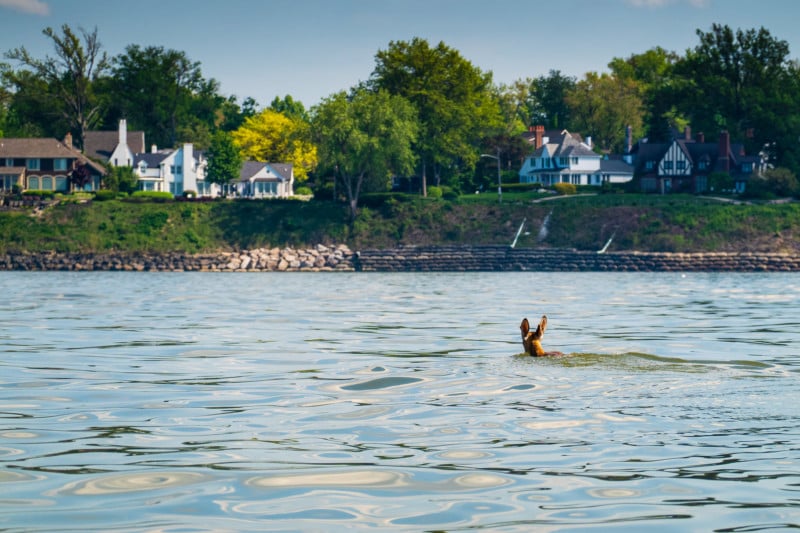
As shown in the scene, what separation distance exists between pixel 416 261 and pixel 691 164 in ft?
149

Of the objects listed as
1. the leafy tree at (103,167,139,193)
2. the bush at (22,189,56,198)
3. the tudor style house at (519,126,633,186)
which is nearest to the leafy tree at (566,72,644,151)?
the tudor style house at (519,126,633,186)

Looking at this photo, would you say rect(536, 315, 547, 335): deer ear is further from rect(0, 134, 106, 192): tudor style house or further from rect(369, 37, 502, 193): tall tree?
→ rect(0, 134, 106, 192): tudor style house

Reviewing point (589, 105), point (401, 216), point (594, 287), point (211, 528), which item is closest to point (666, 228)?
point (401, 216)

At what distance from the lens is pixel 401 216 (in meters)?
110

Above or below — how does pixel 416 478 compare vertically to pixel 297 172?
below

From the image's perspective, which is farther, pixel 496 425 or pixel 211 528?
pixel 496 425

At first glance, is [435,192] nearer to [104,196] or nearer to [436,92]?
[436,92]

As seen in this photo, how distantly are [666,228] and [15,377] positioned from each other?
87.8 m

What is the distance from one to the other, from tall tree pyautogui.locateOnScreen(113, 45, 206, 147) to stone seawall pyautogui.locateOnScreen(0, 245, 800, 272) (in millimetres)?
65941

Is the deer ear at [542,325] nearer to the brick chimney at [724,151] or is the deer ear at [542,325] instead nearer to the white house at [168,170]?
the brick chimney at [724,151]

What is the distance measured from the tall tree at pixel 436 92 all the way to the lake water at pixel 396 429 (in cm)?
9233

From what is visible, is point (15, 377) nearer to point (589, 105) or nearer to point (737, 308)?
point (737, 308)

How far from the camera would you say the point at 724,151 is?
126 metres

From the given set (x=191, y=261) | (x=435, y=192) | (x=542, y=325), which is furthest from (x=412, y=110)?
(x=542, y=325)
